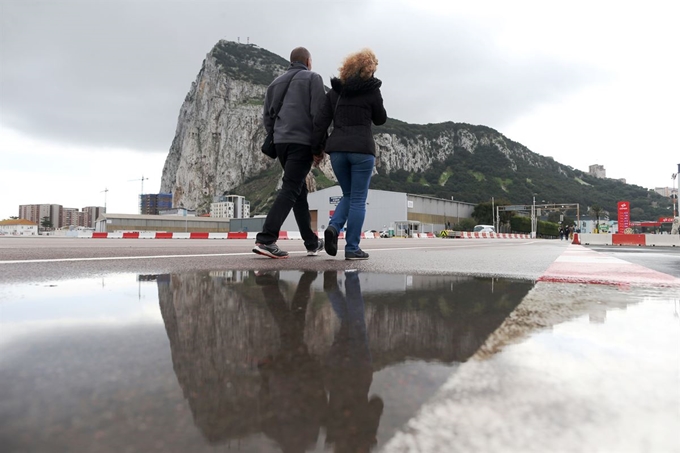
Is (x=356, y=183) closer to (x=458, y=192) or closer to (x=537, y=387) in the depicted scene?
(x=537, y=387)

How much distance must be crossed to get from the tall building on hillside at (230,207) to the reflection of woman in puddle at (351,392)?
372ft

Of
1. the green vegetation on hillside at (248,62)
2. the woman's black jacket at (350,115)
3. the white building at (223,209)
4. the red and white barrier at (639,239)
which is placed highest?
the green vegetation on hillside at (248,62)

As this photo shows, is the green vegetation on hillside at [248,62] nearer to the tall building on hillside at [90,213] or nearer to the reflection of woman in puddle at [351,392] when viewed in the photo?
the tall building on hillside at [90,213]

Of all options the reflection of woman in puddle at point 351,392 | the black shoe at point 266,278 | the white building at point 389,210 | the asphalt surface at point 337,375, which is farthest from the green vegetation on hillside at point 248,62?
the reflection of woman in puddle at point 351,392

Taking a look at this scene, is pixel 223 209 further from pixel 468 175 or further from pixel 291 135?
pixel 291 135

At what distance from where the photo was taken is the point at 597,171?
16938cm

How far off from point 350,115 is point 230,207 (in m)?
115

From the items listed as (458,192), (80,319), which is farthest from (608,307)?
(458,192)

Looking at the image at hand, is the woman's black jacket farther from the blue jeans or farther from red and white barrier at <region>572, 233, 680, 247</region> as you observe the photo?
red and white barrier at <region>572, 233, 680, 247</region>

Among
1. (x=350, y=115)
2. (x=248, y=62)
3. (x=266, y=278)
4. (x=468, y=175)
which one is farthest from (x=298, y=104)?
(x=248, y=62)

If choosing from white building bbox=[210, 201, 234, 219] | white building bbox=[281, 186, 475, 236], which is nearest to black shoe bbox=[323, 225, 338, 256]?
white building bbox=[281, 186, 475, 236]

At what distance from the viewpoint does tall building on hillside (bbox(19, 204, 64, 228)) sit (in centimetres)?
16538

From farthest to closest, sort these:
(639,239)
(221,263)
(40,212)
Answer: (40,212) < (639,239) < (221,263)

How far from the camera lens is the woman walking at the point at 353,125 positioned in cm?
366
